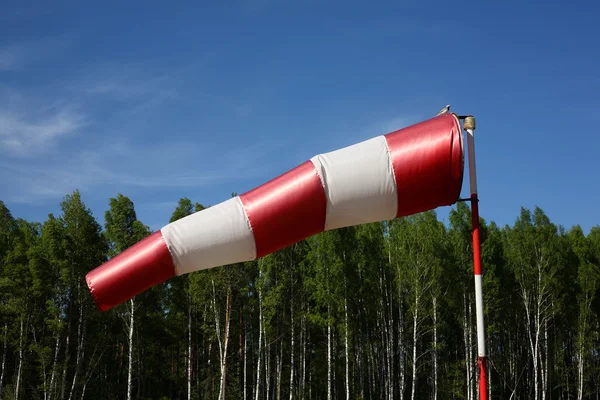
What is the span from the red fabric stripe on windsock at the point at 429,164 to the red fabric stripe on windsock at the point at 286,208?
0.63 m

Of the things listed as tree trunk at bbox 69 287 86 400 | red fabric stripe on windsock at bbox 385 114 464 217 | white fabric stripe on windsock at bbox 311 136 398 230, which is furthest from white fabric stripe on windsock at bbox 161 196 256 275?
tree trunk at bbox 69 287 86 400

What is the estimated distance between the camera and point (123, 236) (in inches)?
996

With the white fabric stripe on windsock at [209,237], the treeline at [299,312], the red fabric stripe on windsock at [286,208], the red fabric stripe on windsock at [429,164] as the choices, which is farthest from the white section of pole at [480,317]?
the treeline at [299,312]

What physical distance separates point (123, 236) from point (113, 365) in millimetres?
11784

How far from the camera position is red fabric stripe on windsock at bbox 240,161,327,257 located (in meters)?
4.84

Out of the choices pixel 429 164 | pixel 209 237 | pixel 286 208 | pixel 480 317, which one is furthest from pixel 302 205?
pixel 480 317

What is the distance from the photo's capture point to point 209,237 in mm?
4844

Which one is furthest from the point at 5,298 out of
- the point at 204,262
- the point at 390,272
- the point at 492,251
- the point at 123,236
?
the point at 204,262

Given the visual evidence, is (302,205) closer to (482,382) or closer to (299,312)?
(482,382)

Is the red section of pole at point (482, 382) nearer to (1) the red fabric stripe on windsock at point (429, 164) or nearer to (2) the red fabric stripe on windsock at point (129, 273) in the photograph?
(1) the red fabric stripe on windsock at point (429, 164)

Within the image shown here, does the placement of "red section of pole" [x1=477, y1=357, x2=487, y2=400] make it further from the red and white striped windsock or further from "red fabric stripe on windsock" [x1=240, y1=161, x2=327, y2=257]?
"red fabric stripe on windsock" [x1=240, y1=161, x2=327, y2=257]

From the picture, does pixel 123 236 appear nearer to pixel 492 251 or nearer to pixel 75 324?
pixel 75 324

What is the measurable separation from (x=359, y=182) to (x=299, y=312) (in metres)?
26.2

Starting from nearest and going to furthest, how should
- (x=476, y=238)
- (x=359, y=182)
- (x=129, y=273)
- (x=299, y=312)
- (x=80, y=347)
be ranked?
(x=129, y=273), (x=359, y=182), (x=476, y=238), (x=80, y=347), (x=299, y=312)
